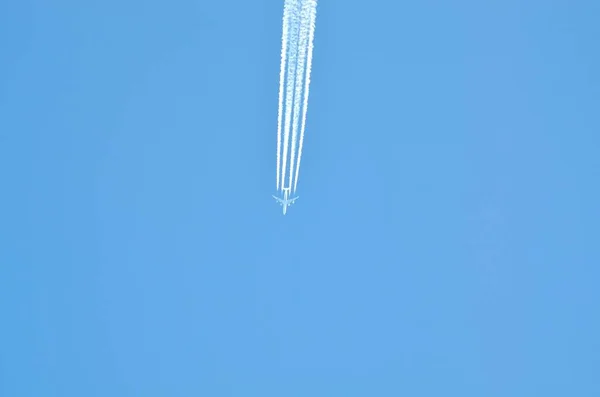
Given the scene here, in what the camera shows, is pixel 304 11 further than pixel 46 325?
No

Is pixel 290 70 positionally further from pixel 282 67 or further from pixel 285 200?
pixel 285 200

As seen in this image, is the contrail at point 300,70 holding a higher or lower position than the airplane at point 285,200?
higher

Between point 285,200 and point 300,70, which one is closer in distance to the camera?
point 300,70

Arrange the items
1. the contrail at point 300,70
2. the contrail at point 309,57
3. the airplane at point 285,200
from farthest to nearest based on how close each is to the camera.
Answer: the airplane at point 285,200 → the contrail at point 300,70 → the contrail at point 309,57

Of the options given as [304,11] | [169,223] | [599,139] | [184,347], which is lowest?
[184,347]

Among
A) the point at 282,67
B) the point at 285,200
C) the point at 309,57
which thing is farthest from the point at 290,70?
the point at 285,200

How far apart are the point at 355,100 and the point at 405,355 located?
8.12 ft

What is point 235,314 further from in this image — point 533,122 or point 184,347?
point 533,122

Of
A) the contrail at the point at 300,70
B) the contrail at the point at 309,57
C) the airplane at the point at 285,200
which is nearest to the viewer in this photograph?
the contrail at the point at 309,57

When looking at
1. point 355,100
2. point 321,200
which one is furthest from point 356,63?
point 321,200

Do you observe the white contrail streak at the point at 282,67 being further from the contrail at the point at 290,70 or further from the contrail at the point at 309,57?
the contrail at the point at 309,57

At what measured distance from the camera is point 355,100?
655 centimetres

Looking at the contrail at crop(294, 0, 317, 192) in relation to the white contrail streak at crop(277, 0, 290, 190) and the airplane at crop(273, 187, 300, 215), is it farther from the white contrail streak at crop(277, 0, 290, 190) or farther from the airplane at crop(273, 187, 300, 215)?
the white contrail streak at crop(277, 0, 290, 190)

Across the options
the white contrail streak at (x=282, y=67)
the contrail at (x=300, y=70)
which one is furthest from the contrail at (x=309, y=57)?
the white contrail streak at (x=282, y=67)
